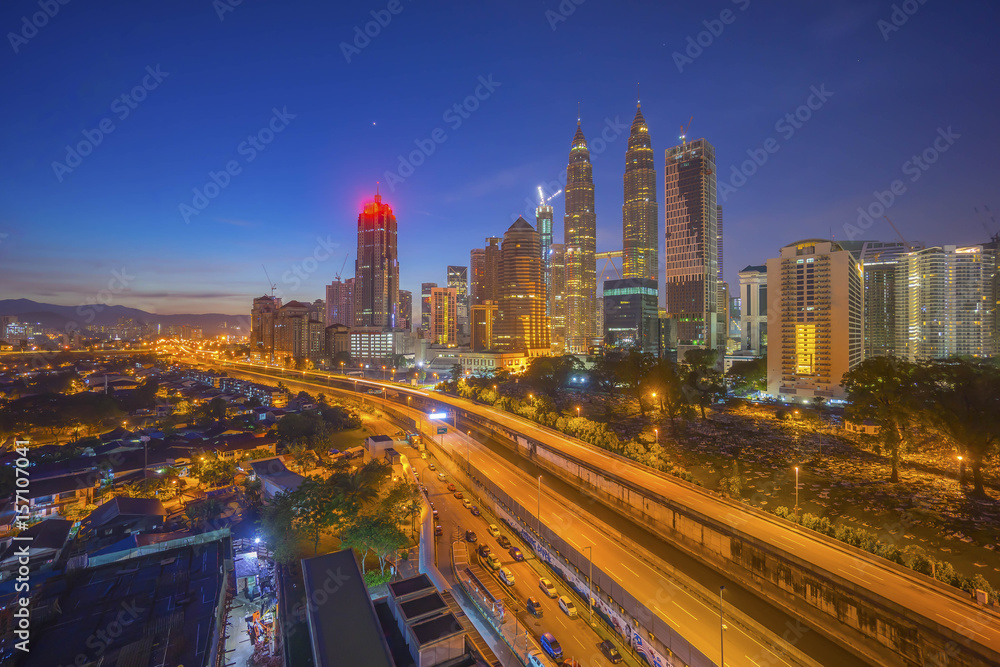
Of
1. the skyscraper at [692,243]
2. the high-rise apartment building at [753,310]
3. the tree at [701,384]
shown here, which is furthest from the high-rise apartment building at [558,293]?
the tree at [701,384]

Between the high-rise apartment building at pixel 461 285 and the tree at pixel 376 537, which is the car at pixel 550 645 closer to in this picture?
the tree at pixel 376 537

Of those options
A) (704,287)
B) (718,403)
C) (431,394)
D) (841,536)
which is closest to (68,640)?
(841,536)

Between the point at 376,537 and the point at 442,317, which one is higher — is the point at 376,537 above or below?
below

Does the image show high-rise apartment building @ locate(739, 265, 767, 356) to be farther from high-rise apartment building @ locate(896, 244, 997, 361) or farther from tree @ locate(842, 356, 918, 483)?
tree @ locate(842, 356, 918, 483)

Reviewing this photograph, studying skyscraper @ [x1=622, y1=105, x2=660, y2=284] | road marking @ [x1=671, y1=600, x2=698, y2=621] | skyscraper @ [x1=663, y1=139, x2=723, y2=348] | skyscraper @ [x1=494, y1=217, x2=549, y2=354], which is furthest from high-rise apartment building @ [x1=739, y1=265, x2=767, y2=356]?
road marking @ [x1=671, y1=600, x2=698, y2=621]

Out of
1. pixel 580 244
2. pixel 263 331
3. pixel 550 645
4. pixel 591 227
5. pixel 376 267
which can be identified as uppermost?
pixel 591 227

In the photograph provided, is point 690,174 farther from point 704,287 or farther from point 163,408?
point 163,408

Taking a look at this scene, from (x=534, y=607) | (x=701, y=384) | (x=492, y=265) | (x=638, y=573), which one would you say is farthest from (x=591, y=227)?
(x=534, y=607)

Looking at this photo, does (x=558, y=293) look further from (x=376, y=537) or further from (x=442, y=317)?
(x=376, y=537)

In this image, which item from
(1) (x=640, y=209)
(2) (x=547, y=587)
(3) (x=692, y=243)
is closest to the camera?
(2) (x=547, y=587)
